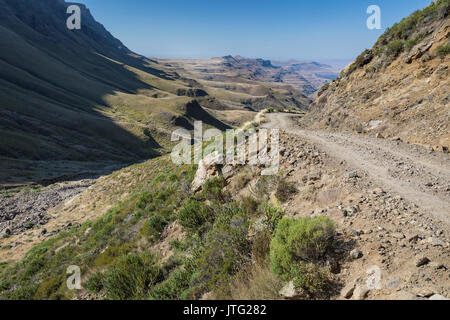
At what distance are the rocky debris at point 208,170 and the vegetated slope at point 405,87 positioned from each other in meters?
9.87

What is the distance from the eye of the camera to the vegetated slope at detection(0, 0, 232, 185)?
5072 cm

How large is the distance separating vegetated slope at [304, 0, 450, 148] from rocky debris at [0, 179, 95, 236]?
99.3 feet

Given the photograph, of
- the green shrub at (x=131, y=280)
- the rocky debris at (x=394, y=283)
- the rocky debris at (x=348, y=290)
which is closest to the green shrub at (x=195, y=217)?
the green shrub at (x=131, y=280)

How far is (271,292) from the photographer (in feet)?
14.6

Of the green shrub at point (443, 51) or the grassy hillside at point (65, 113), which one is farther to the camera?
the grassy hillside at point (65, 113)

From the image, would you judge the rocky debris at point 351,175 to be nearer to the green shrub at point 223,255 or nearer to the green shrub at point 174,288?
the green shrub at point 223,255

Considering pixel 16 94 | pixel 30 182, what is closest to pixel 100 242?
pixel 30 182

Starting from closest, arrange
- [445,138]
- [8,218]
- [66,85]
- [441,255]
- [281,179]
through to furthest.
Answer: [441,255]
[281,179]
[445,138]
[8,218]
[66,85]

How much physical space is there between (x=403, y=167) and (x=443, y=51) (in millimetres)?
10790

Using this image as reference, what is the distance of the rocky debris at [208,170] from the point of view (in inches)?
434

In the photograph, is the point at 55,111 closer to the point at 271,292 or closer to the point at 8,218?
the point at 8,218

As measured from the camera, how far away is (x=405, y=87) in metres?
15.4

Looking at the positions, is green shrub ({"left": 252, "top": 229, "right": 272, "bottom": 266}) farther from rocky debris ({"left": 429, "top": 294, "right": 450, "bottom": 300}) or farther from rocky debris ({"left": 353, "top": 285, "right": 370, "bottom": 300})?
rocky debris ({"left": 429, "top": 294, "right": 450, "bottom": 300})

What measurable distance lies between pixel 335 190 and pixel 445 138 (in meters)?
8.08
